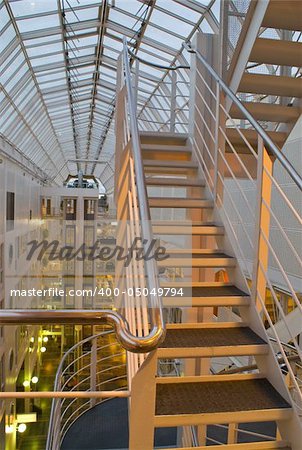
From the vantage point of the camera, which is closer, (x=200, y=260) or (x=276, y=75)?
(x=200, y=260)

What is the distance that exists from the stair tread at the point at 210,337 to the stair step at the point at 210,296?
11 cm

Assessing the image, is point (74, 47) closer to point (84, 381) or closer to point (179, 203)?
point (84, 381)

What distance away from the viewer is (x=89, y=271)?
9219 mm

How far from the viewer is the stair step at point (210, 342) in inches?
57.5

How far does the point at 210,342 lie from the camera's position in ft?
4.98

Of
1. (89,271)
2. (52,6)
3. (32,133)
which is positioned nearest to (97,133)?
(32,133)

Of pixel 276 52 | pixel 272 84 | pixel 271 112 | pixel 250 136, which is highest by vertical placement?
pixel 276 52

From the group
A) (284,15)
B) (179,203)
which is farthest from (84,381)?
(284,15)

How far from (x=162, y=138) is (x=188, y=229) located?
104cm

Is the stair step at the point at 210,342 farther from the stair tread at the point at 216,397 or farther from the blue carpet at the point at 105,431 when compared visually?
the blue carpet at the point at 105,431

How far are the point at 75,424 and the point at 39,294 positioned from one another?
6504mm

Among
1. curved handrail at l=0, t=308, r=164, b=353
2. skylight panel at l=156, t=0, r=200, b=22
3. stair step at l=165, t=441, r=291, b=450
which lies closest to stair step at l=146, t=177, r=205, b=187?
stair step at l=165, t=441, r=291, b=450

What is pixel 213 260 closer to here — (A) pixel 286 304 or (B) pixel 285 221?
(B) pixel 285 221

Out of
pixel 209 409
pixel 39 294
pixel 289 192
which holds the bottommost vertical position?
pixel 39 294
